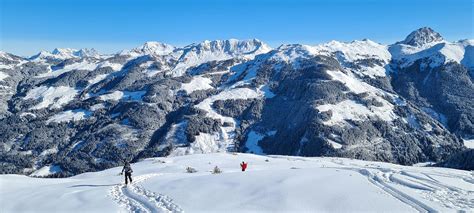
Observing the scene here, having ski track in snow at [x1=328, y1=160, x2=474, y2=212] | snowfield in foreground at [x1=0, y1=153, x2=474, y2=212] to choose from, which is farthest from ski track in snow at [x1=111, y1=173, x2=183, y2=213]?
ski track in snow at [x1=328, y1=160, x2=474, y2=212]

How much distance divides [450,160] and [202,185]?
83612mm

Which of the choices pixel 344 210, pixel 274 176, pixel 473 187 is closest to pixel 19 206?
pixel 274 176

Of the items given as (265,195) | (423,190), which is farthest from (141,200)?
(423,190)

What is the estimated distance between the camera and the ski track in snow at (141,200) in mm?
29900

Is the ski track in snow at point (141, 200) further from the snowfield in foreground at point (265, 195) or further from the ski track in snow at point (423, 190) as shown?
the ski track in snow at point (423, 190)

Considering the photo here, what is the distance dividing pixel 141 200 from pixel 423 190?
71.9ft

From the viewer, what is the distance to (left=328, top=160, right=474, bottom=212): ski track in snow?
29.7 m

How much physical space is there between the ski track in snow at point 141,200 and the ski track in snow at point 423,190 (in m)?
16.1

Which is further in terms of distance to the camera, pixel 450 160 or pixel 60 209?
pixel 450 160

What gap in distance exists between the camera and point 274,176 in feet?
128

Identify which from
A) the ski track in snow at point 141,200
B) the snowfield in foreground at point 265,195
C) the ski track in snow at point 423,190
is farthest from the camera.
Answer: the ski track in snow at point 141,200

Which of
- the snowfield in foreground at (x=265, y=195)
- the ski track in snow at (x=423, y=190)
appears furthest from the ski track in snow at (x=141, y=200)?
the ski track in snow at (x=423, y=190)

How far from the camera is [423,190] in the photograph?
34562mm

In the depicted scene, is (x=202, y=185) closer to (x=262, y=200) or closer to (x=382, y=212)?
(x=262, y=200)
